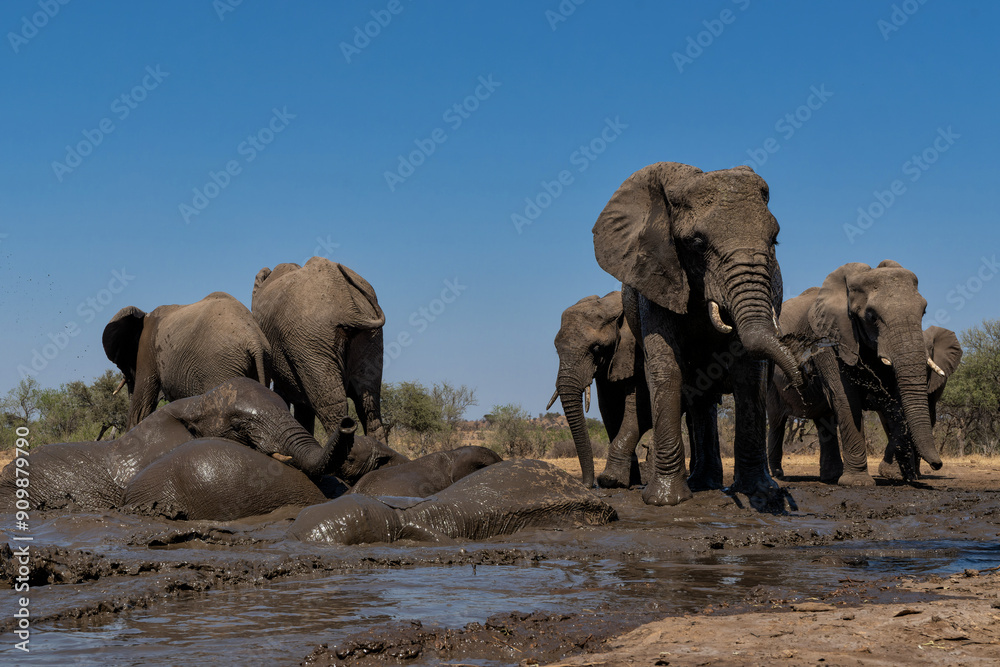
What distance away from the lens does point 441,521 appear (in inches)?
260

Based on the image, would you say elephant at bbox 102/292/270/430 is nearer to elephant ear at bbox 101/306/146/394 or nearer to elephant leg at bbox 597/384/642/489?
elephant ear at bbox 101/306/146/394

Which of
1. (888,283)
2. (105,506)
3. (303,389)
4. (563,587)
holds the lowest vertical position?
(563,587)

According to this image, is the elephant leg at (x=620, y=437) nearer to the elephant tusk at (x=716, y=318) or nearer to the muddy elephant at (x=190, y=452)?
the elephant tusk at (x=716, y=318)

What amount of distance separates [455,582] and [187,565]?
1.49 m

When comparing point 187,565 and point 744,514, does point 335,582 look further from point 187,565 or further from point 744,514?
point 744,514

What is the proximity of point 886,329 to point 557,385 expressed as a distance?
A: 13.0 ft

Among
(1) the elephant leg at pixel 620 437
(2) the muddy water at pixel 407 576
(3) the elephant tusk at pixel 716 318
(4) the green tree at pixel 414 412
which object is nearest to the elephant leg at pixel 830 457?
(1) the elephant leg at pixel 620 437

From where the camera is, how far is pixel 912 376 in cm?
1096

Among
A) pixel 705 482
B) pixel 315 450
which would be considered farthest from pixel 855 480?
pixel 315 450

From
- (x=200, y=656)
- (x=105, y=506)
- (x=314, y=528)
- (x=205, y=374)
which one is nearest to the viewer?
(x=200, y=656)

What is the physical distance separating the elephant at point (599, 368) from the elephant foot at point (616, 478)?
0.17 metres

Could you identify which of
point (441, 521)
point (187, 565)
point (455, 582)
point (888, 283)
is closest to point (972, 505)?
point (888, 283)

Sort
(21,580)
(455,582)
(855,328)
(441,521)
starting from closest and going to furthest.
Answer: (21,580)
(455,582)
(441,521)
(855,328)

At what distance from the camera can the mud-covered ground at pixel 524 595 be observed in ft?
11.5
